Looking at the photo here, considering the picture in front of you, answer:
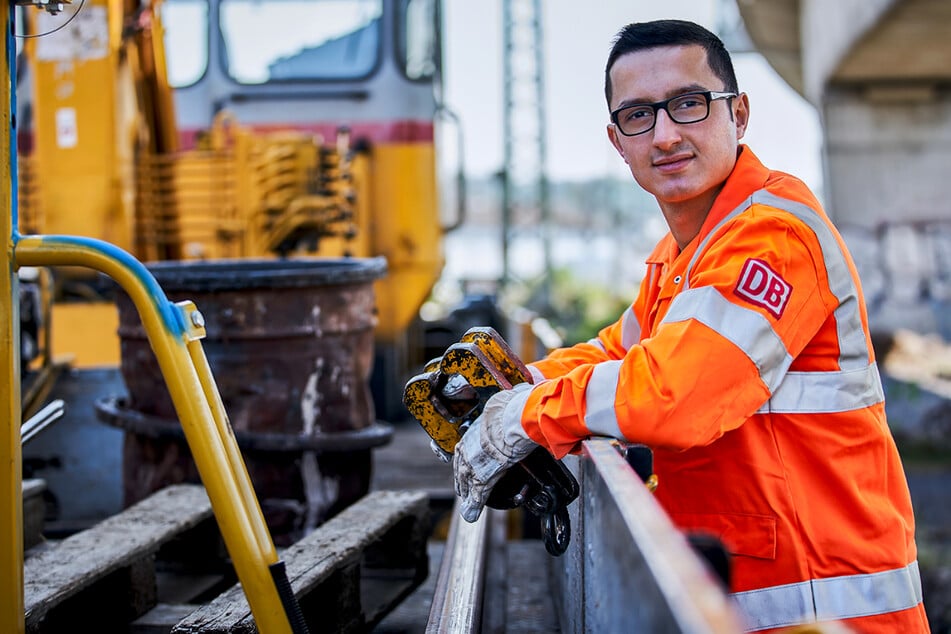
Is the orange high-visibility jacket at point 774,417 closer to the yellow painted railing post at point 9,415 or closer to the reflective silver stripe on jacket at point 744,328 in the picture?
the reflective silver stripe on jacket at point 744,328

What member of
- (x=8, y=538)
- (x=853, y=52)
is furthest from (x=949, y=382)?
(x=8, y=538)

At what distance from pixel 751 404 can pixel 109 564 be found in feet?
5.75

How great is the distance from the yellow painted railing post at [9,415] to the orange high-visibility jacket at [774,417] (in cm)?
100

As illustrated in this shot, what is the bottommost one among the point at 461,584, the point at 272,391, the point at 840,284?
the point at 461,584

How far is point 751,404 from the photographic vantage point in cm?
188

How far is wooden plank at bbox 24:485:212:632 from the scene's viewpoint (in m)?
2.52

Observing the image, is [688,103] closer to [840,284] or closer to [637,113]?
[637,113]

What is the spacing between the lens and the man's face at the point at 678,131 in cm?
215

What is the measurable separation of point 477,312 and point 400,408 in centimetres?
317

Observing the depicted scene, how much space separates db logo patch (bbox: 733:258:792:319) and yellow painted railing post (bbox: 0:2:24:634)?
1.38 metres

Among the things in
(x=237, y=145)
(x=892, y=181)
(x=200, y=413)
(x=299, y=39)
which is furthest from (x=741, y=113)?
(x=892, y=181)

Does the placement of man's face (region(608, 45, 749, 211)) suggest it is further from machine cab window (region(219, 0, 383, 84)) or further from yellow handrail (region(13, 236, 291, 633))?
machine cab window (region(219, 0, 383, 84))

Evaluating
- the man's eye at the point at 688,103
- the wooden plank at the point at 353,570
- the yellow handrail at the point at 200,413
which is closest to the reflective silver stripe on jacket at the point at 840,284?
the man's eye at the point at 688,103

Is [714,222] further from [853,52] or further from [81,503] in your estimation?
[853,52]
